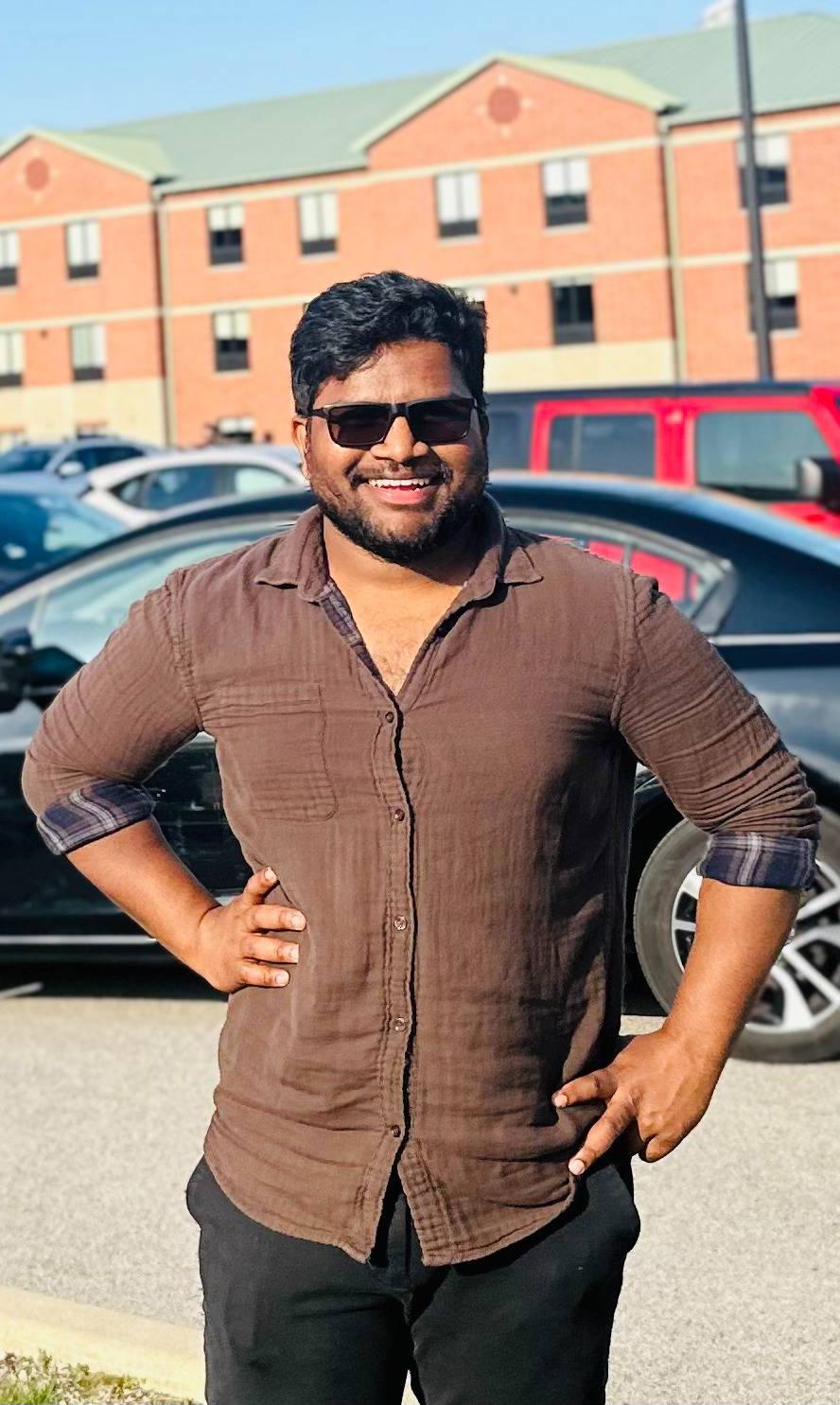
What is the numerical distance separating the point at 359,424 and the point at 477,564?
0.20 meters

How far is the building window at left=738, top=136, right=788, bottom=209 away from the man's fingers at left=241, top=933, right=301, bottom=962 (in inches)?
2098

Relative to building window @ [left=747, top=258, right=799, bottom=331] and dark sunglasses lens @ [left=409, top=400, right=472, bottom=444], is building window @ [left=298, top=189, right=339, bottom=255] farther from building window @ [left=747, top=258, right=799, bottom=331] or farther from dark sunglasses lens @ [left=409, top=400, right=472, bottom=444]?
dark sunglasses lens @ [left=409, top=400, right=472, bottom=444]

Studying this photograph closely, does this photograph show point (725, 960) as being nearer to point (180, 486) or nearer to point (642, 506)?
point (642, 506)

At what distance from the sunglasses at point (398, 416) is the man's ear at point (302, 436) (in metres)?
0.06

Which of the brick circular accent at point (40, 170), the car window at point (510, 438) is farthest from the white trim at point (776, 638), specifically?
the brick circular accent at point (40, 170)

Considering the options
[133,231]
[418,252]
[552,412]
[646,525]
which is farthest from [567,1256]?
[133,231]

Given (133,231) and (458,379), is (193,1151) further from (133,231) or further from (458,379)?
(133,231)

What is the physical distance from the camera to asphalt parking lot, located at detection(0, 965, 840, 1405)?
3787 mm

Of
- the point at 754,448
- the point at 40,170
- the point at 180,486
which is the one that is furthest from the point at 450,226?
the point at 754,448

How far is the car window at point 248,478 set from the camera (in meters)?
16.4

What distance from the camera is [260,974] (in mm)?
2258

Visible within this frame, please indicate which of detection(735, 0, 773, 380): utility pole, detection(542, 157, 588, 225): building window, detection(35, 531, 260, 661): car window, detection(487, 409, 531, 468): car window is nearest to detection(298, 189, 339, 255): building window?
detection(542, 157, 588, 225): building window

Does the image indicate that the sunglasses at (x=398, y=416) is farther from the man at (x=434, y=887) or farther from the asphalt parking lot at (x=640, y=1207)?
the asphalt parking lot at (x=640, y=1207)


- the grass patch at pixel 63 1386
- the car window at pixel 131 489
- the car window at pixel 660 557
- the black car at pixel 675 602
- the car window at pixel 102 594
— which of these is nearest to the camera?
the grass patch at pixel 63 1386
